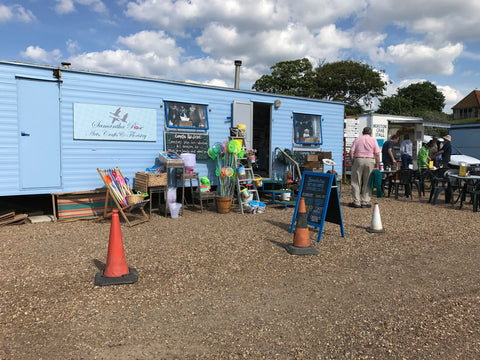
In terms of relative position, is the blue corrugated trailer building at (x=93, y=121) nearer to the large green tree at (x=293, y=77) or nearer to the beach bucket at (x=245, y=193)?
the beach bucket at (x=245, y=193)

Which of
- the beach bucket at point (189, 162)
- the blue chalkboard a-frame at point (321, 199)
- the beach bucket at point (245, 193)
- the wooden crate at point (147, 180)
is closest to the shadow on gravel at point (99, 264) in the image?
→ the wooden crate at point (147, 180)

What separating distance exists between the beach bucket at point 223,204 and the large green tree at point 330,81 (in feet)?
92.8

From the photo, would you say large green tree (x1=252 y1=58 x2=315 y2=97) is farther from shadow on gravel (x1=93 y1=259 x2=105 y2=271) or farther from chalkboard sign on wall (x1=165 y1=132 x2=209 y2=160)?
shadow on gravel (x1=93 y1=259 x2=105 y2=271)

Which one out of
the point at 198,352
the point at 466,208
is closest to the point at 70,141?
the point at 198,352

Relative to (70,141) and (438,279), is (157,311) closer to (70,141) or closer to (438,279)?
(438,279)

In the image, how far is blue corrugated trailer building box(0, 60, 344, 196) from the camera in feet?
20.7

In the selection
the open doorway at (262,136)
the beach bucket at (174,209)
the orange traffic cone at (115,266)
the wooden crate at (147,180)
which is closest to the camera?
the orange traffic cone at (115,266)

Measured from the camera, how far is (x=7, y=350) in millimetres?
2574

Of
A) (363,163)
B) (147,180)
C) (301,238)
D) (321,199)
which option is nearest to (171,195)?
(147,180)

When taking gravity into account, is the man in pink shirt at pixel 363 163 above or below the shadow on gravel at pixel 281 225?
above

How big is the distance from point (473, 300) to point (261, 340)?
2.13 meters

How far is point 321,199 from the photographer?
224 inches

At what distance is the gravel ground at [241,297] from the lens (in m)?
2.69

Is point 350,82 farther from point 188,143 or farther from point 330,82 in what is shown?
point 188,143
